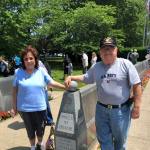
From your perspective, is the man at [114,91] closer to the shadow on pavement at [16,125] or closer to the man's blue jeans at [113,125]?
the man's blue jeans at [113,125]

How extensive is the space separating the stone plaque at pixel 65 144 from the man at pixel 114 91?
55 cm

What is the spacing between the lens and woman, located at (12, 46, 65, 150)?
5.99 m

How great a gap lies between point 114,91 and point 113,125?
1.53 feet

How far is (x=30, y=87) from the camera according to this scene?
599cm

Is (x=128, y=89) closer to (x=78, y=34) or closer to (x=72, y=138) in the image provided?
(x=72, y=138)

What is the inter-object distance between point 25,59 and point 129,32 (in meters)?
45.6

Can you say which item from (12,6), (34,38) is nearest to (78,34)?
(34,38)

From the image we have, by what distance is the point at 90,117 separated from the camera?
7.42 m

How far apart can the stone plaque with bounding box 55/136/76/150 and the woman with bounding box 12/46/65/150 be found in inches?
19.1

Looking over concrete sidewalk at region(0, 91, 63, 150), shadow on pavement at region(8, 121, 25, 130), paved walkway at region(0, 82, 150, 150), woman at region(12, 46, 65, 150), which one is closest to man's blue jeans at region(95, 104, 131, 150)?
woman at region(12, 46, 65, 150)

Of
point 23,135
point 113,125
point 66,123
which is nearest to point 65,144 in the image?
point 66,123

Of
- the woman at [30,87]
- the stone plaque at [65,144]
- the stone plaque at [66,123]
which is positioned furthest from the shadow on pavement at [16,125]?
the stone plaque at [66,123]

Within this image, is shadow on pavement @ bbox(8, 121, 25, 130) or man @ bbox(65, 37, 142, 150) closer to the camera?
man @ bbox(65, 37, 142, 150)

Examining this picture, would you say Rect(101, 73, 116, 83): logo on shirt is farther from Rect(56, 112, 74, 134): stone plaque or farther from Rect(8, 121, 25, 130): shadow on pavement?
Rect(8, 121, 25, 130): shadow on pavement
